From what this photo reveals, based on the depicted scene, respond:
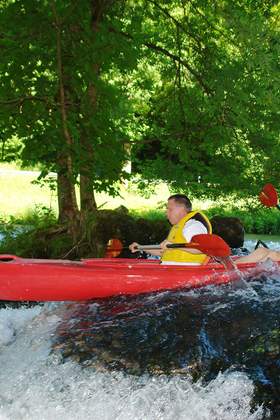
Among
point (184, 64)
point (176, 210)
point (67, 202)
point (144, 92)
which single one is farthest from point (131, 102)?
point (176, 210)

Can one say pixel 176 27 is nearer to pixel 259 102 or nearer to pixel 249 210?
pixel 259 102

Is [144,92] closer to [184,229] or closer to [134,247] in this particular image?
[134,247]

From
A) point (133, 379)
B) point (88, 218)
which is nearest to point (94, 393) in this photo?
point (133, 379)

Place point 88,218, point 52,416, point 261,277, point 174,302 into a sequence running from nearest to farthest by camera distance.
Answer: point 52,416
point 174,302
point 261,277
point 88,218

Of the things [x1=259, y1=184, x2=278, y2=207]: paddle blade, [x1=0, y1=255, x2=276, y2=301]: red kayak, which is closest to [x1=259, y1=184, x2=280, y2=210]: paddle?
[x1=259, y1=184, x2=278, y2=207]: paddle blade

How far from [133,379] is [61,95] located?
3.58 metres

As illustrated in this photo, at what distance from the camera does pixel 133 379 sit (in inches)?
140

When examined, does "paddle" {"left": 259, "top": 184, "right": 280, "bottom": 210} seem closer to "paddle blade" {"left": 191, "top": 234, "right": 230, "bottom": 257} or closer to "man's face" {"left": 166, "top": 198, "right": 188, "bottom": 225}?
"man's face" {"left": 166, "top": 198, "right": 188, "bottom": 225}

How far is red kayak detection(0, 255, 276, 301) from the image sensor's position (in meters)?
4.84

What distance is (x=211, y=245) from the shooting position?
467 cm

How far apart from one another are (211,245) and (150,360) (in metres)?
1.26

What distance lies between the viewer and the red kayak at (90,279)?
484 centimetres

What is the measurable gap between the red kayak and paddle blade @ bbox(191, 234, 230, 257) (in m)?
0.33

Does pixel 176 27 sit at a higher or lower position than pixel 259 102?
higher
